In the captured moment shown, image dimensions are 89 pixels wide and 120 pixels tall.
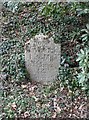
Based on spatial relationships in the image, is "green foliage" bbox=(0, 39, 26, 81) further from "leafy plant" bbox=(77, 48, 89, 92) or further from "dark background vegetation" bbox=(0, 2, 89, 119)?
"leafy plant" bbox=(77, 48, 89, 92)

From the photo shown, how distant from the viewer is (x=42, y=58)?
3.73m

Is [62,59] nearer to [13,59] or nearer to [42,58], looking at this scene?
[42,58]

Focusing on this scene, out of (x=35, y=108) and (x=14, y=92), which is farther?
(x=14, y=92)

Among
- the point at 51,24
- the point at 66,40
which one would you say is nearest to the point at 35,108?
the point at 66,40

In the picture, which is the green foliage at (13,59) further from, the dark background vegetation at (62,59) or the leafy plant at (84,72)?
the leafy plant at (84,72)

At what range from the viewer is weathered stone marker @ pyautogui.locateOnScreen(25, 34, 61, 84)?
3.65 m

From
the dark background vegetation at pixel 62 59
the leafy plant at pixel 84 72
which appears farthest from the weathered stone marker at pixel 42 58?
the leafy plant at pixel 84 72

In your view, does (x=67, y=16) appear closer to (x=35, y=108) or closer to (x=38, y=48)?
(x=38, y=48)

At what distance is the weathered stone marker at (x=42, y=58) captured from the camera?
3.65m

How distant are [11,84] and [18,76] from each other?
0.12m

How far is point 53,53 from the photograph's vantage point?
369 centimetres

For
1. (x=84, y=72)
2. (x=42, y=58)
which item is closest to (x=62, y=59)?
(x=42, y=58)

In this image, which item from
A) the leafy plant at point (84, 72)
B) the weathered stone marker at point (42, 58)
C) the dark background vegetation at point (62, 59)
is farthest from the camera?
the weathered stone marker at point (42, 58)

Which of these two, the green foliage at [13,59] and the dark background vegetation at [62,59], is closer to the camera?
the dark background vegetation at [62,59]
